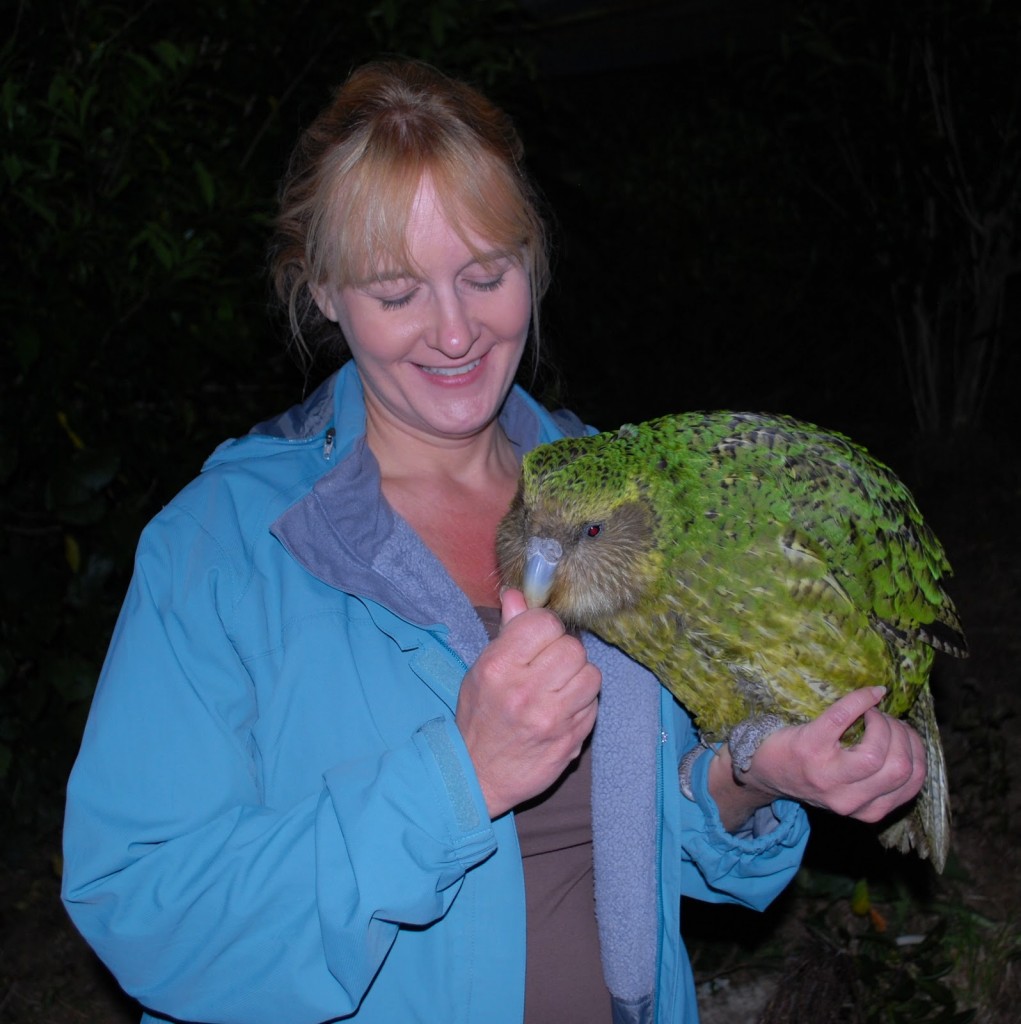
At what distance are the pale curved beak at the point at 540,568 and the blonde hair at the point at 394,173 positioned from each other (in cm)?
54

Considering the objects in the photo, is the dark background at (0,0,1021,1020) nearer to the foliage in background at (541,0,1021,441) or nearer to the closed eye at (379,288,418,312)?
the foliage in background at (541,0,1021,441)

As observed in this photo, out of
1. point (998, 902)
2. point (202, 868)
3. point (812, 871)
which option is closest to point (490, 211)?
point (202, 868)

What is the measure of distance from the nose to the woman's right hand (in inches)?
21.5

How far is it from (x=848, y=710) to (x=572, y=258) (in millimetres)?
5075

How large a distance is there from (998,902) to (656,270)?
6.09m

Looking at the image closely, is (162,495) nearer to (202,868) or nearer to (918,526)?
(202,868)

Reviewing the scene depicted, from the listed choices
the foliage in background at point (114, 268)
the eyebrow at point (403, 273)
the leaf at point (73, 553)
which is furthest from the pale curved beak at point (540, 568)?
the leaf at point (73, 553)

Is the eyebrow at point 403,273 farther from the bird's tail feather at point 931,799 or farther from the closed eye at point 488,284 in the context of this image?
the bird's tail feather at point 931,799

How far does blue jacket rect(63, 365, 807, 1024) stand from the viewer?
145 centimetres

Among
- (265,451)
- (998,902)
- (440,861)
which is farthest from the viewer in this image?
(998,902)

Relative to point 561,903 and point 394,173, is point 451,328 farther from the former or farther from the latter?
point 561,903

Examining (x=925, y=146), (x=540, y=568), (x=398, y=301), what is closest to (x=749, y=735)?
(x=540, y=568)

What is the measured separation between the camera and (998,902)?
12.6ft

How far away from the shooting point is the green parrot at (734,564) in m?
1.69
